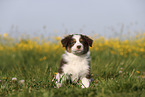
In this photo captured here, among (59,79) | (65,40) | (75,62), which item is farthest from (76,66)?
(65,40)

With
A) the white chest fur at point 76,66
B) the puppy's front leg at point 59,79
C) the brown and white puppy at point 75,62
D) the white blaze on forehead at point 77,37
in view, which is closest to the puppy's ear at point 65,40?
the brown and white puppy at point 75,62

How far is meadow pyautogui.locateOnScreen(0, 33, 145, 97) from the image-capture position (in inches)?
111

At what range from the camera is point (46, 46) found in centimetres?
962

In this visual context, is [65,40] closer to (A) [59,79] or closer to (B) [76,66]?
(B) [76,66]

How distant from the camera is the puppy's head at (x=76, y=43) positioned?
371 centimetres

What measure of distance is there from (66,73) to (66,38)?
78 cm

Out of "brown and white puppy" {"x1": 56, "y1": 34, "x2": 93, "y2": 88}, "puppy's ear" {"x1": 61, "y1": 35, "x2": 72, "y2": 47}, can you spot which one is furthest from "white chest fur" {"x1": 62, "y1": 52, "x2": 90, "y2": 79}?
"puppy's ear" {"x1": 61, "y1": 35, "x2": 72, "y2": 47}

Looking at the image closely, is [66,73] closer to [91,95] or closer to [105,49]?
[91,95]

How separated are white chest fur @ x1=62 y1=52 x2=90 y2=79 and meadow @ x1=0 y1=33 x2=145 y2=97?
0.30 meters

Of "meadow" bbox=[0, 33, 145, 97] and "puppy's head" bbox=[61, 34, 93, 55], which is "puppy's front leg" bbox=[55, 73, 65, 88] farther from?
"puppy's head" bbox=[61, 34, 93, 55]

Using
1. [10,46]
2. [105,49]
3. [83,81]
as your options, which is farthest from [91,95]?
[10,46]

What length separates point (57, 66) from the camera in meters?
5.24

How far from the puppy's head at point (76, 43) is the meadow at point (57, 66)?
0.73 metres

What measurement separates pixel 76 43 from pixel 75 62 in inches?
17.6
